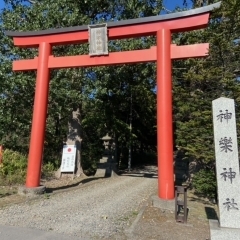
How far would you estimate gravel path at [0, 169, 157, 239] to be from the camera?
478 cm

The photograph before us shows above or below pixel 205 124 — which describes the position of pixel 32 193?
below

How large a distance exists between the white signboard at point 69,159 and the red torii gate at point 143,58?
12.0 ft

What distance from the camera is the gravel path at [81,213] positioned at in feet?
15.7

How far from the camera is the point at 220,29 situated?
7.41 m

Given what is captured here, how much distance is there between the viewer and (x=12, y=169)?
32.7 feet

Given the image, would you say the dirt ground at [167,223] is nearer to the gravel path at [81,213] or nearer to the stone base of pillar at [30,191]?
the stone base of pillar at [30,191]

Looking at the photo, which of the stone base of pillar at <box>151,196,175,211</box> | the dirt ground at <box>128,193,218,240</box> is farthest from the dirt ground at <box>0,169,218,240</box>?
the stone base of pillar at <box>151,196,175,211</box>

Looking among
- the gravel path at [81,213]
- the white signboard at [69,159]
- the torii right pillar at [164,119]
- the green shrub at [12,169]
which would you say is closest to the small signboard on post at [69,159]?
the white signboard at [69,159]

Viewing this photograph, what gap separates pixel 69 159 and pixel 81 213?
5.72m

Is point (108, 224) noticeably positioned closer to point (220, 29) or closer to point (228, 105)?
point (228, 105)

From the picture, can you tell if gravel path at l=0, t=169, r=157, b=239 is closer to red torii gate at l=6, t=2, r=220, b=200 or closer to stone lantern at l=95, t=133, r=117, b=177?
red torii gate at l=6, t=2, r=220, b=200

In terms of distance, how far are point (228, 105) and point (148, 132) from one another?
15.2 metres

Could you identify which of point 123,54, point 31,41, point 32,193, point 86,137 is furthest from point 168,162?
point 86,137

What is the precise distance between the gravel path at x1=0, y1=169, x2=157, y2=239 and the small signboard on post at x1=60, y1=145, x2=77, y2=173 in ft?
9.32
